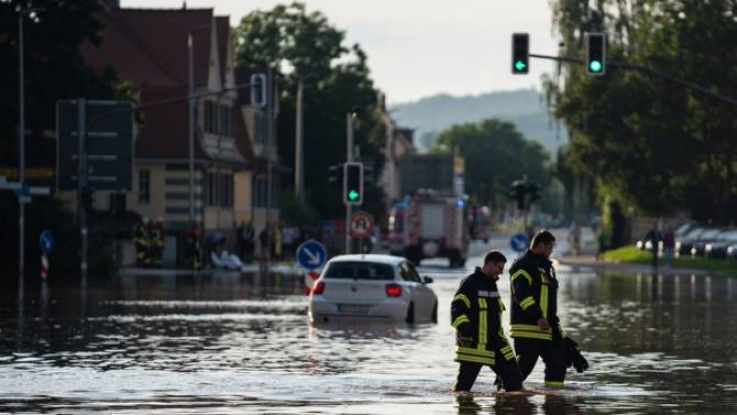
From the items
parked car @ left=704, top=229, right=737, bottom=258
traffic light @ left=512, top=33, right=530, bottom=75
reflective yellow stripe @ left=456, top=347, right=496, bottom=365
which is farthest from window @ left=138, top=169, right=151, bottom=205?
reflective yellow stripe @ left=456, top=347, right=496, bottom=365

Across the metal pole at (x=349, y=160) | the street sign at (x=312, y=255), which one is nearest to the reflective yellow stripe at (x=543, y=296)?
the street sign at (x=312, y=255)

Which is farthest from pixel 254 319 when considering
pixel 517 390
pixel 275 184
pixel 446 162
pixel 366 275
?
pixel 446 162

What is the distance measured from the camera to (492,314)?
729 inches

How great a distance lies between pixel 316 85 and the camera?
378 feet

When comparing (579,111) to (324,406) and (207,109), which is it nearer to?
(207,109)

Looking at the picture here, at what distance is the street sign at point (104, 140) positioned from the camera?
56.3m

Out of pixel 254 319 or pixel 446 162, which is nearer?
pixel 254 319

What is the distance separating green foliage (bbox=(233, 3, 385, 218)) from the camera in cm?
11356

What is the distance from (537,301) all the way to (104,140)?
1553 inches

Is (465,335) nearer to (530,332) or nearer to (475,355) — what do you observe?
(475,355)

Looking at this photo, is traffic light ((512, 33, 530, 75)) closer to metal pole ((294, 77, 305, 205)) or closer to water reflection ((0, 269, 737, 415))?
water reflection ((0, 269, 737, 415))

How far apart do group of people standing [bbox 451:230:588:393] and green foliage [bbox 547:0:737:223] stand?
62.9 m

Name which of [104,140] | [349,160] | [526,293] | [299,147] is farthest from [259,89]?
[526,293]

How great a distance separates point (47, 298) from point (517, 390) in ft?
83.5
